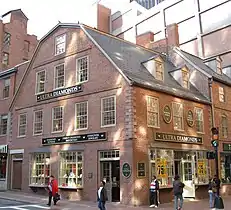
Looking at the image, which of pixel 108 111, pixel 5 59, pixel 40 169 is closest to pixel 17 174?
pixel 40 169

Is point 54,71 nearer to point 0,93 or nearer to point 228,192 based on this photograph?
point 0,93

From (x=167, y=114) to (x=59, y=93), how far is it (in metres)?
7.91

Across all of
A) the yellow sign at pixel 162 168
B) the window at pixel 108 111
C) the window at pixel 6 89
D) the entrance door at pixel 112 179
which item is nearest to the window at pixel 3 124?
the window at pixel 6 89

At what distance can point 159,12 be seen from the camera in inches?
1999

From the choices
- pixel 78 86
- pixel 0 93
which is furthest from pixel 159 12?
pixel 78 86

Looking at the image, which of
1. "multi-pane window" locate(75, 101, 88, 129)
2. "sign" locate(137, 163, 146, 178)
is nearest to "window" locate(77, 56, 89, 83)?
"multi-pane window" locate(75, 101, 88, 129)

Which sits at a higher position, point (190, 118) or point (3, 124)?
point (3, 124)

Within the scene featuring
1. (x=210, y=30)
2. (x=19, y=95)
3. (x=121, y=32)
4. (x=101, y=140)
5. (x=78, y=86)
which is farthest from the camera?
(x=121, y=32)

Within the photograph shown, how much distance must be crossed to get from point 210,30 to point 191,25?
387 centimetres

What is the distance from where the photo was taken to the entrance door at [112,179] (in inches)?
757

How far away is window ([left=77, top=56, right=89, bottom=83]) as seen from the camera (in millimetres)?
22411

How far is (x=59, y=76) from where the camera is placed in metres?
24.3

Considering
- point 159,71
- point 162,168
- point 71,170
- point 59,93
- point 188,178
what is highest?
point 159,71

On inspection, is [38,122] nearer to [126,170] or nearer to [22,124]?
[22,124]
